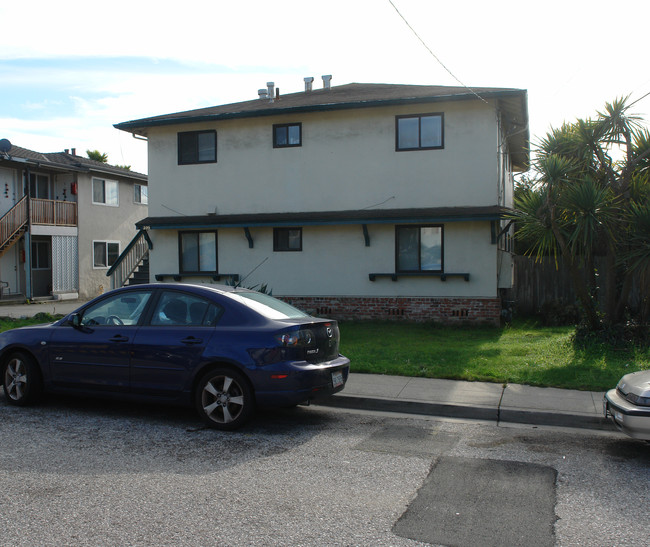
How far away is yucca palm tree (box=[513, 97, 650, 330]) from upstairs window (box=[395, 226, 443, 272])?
3231mm

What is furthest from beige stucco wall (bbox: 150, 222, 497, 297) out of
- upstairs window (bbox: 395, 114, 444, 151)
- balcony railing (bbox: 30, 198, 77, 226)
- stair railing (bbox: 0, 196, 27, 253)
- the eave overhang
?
balcony railing (bbox: 30, 198, 77, 226)

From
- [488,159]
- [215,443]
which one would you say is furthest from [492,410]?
[488,159]

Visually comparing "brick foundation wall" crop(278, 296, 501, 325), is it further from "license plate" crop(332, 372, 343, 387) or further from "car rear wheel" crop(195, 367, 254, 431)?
"car rear wheel" crop(195, 367, 254, 431)

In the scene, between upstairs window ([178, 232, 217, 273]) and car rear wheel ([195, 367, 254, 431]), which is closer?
car rear wheel ([195, 367, 254, 431])

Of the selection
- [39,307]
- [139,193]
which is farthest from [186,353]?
[139,193]

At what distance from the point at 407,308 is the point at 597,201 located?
594 cm

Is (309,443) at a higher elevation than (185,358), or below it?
below

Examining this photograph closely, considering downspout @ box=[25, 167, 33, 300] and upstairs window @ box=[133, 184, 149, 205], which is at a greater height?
upstairs window @ box=[133, 184, 149, 205]

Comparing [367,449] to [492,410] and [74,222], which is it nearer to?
[492,410]

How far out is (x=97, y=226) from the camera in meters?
28.2

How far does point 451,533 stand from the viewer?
4.08 metres

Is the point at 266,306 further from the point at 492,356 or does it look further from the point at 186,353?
the point at 492,356

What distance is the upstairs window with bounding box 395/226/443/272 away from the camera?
1532 centimetres

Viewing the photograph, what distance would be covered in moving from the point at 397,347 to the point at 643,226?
4602 millimetres
